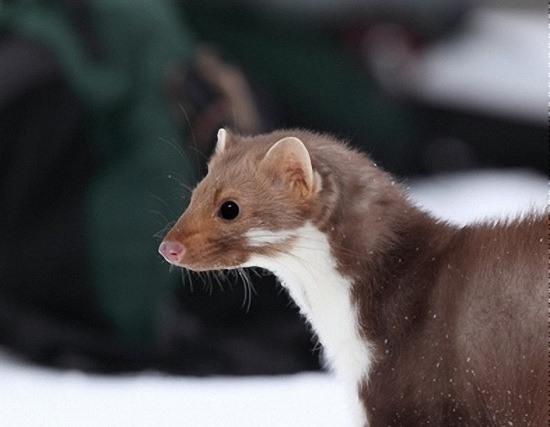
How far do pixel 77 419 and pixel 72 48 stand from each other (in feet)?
3.07

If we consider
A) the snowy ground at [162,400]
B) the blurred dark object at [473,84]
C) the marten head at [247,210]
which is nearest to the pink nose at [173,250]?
the marten head at [247,210]

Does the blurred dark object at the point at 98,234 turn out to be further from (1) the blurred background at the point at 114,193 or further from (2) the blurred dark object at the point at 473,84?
(2) the blurred dark object at the point at 473,84

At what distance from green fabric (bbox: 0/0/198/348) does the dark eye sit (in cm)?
100

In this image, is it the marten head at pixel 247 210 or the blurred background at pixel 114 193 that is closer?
the marten head at pixel 247 210

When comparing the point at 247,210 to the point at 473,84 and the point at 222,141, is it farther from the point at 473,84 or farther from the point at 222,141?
the point at 473,84

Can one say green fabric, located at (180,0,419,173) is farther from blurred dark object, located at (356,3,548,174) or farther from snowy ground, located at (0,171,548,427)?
snowy ground, located at (0,171,548,427)

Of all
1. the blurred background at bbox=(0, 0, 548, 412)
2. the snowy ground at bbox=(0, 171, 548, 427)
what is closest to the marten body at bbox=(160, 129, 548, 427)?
the snowy ground at bbox=(0, 171, 548, 427)

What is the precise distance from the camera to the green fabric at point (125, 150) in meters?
2.26

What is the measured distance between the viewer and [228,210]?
126cm

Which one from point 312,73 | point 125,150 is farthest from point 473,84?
point 125,150

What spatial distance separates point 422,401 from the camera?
1.18 meters

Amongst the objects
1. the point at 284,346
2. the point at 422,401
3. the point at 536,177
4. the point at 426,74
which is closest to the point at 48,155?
the point at 284,346

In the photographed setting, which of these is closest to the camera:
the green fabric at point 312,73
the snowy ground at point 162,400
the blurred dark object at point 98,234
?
the snowy ground at point 162,400

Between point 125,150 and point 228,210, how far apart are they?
3.70 ft
